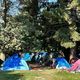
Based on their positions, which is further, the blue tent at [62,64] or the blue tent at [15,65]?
the blue tent at [62,64]

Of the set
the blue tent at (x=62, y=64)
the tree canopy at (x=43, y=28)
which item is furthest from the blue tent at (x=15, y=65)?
the blue tent at (x=62, y=64)

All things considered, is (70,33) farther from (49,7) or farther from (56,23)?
(49,7)

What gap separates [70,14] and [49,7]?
8.72 feet

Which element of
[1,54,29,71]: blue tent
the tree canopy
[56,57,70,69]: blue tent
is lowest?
[56,57,70,69]: blue tent

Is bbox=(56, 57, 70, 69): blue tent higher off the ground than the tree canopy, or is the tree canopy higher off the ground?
the tree canopy

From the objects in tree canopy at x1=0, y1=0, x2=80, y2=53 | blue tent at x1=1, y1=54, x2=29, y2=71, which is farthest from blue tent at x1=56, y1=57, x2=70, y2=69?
blue tent at x1=1, y1=54, x2=29, y2=71

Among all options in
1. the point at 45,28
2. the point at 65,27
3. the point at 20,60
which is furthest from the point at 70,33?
the point at 20,60

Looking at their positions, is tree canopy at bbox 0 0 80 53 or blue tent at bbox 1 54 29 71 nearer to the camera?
blue tent at bbox 1 54 29 71

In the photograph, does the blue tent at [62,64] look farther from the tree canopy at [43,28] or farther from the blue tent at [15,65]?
the blue tent at [15,65]

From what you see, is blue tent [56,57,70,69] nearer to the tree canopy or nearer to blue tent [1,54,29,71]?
the tree canopy

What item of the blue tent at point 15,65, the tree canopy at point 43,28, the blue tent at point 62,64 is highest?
the tree canopy at point 43,28

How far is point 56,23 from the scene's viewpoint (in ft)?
70.8

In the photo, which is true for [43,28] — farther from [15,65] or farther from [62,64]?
[15,65]

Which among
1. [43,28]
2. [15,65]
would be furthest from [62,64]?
[15,65]
